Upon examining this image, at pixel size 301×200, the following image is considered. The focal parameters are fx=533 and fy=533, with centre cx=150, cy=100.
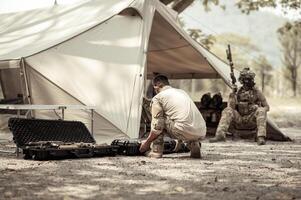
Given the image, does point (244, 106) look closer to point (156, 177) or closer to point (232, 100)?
point (232, 100)

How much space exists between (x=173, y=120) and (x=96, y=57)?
2675 mm

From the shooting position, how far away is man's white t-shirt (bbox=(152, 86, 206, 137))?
6.49 m

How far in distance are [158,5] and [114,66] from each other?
5.19 feet

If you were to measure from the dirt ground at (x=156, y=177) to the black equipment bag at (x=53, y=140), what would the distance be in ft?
0.44

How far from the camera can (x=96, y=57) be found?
8750 mm

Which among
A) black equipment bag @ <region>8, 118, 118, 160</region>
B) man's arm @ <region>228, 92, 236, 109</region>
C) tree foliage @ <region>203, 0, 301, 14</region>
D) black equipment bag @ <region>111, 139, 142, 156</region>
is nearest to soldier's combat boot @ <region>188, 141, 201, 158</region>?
black equipment bag @ <region>111, 139, 142, 156</region>

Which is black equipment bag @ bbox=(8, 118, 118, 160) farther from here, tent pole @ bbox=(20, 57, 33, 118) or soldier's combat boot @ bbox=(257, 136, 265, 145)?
soldier's combat boot @ bbox=(257, 136, 265, 145)

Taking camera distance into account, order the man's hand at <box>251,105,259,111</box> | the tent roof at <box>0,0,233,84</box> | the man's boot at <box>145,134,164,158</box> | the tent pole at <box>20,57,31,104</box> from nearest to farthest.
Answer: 1. the man's boot at <box>145,134,164,158</box>
2. the tent pole at <box>20,57,31,104</box>
3. the tent roof at <box>0,0,233,84</box>
4. the man's hand at <box>251,105,259,111</box>

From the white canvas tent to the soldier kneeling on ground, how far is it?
154 centimetres

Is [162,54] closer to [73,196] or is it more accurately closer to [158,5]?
[158,5]

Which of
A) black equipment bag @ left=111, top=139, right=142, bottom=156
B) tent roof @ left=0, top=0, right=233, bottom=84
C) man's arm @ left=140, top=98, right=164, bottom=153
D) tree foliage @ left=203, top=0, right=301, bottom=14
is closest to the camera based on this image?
man's arm @ left=140, top=98, right=164, bottom=153

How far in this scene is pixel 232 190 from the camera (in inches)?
179

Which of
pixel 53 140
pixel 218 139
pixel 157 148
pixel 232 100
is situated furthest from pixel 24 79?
pixel 232 100

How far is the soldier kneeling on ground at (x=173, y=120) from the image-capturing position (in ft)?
21.3
